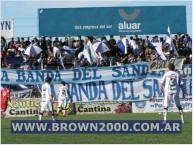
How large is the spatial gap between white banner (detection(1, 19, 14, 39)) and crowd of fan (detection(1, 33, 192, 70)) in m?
4.15

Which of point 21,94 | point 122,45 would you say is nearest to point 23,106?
point 21,94

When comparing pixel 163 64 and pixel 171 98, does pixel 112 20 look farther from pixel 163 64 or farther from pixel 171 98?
pixel 171 98

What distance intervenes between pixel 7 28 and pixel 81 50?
7.11m

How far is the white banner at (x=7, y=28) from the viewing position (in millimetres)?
38344

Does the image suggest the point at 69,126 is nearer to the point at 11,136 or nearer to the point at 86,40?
the point at 11,136

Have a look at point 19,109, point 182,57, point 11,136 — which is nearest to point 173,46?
point 182,57

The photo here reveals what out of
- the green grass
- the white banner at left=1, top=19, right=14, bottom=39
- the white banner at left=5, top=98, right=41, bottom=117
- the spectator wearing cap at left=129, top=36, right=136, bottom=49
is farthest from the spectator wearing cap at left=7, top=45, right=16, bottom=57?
the green grass

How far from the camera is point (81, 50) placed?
3350cm

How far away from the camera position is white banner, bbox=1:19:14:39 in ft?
126

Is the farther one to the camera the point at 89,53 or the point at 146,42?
the point at 146,42

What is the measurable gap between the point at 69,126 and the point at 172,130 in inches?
117

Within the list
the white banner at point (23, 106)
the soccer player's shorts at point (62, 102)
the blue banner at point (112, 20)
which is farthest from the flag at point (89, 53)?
the blue banner at point (112, 20)

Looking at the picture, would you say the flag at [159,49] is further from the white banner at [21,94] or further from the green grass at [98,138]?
the green grass at [98,138]

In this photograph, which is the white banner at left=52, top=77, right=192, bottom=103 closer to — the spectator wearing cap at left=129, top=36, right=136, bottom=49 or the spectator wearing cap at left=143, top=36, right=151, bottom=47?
the spectator wearing cap at left=143, top=36, right=151, bottom=47
